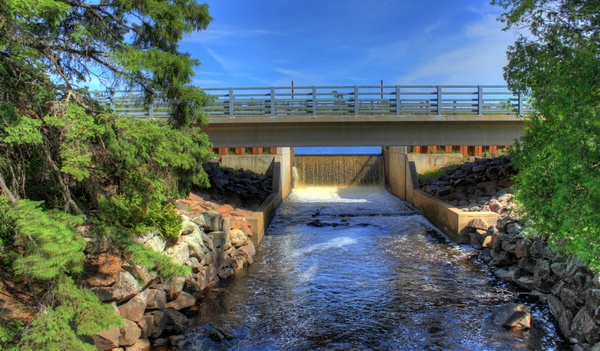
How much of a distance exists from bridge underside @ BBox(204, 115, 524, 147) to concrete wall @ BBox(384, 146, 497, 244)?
295 centimetres

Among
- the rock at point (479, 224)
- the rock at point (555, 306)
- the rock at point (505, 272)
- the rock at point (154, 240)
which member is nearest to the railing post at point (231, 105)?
the rock at point (154, 240)

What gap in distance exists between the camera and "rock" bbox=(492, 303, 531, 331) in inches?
310

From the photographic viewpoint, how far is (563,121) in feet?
18.5

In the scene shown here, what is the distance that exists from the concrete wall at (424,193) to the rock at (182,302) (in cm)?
953

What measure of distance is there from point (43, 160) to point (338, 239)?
11180 millimetres

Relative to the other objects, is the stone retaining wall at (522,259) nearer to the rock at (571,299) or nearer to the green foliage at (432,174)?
the rock at (571,299)

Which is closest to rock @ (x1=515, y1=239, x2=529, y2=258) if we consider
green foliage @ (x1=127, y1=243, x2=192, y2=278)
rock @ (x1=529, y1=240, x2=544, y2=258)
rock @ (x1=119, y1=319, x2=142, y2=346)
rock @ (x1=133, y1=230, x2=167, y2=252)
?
rock @ (x1=529, y1=240, x2=544, y2=258)

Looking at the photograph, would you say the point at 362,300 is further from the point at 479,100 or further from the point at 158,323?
the point at 479,100

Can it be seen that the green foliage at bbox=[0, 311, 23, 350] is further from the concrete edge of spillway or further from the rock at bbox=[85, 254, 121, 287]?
the concrete edge of spillway

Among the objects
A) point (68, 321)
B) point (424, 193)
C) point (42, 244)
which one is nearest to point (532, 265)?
point (424, 193)

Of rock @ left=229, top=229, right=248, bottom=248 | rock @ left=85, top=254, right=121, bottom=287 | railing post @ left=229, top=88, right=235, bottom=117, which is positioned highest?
railing post @ left=229, top=88, right=235, bottom=117

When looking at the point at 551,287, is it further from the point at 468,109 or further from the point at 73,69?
the point at 73,69

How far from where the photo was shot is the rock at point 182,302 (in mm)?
8816

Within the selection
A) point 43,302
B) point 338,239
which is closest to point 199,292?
point 43,302
